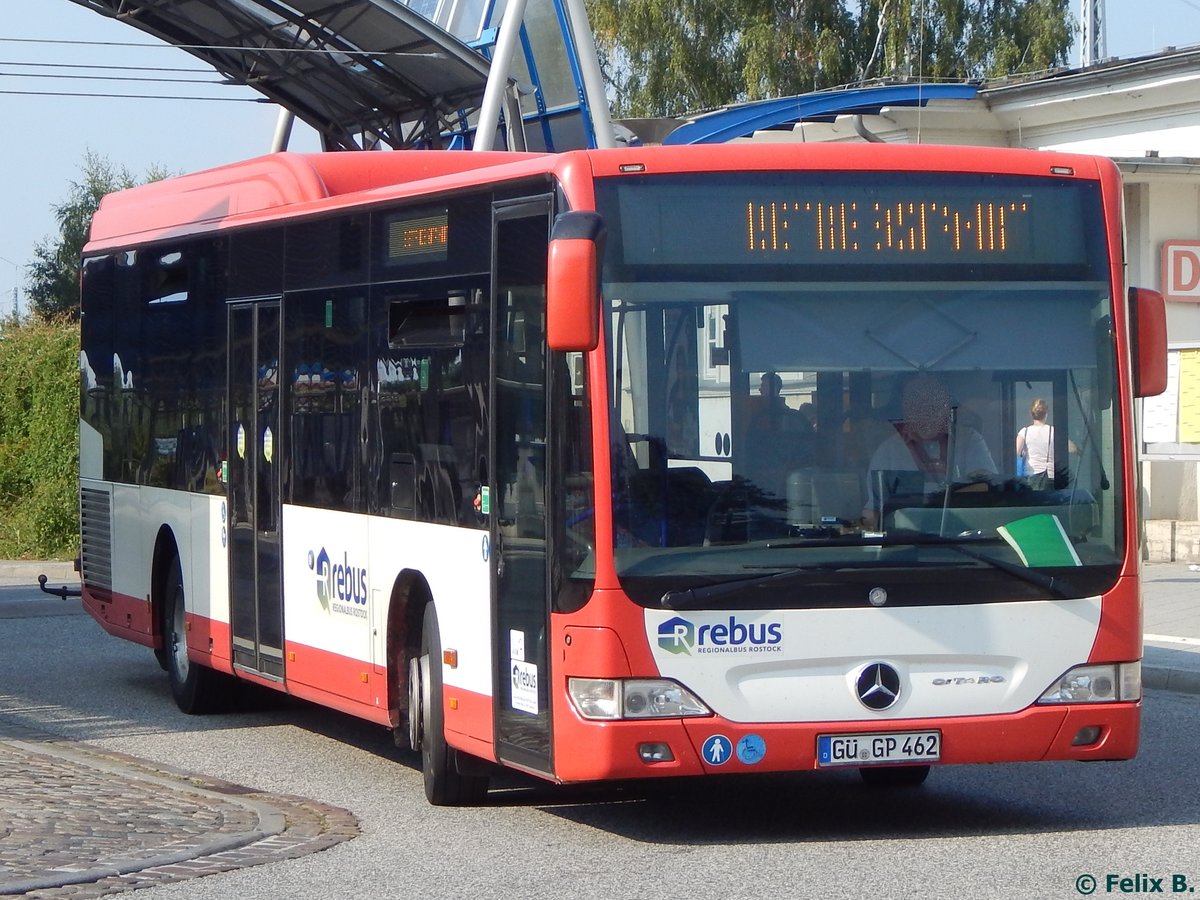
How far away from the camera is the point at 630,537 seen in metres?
7.82

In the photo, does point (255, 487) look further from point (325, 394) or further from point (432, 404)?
point (432, 404)

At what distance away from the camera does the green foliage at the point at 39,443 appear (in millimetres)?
26688

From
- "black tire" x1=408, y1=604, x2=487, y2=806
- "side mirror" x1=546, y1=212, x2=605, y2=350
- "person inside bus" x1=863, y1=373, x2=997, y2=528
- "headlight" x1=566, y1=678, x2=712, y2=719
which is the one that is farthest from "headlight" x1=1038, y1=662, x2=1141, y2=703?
"black tire" x1=408, y1=604, x2=487, y2=806

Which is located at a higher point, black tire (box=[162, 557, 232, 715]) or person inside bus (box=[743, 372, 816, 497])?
person inside bus (box=[743, 372, 816, 497])

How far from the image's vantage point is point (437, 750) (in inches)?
361

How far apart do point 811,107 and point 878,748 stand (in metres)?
20.3

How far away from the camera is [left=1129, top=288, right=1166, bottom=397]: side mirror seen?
8438mm

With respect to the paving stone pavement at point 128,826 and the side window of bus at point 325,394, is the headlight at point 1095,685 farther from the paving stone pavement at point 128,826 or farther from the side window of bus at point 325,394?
the side window of bus at point 325,394

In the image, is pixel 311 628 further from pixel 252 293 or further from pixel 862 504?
pixel 862 504

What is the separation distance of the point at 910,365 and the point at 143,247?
7571 mm

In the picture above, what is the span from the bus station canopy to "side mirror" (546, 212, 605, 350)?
1932 cm

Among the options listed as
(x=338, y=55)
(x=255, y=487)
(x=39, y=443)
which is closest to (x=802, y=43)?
(x=338, y=55)

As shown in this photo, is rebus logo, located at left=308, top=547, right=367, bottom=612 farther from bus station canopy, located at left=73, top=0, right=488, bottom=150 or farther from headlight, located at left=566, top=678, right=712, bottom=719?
bus station canopy, located at left=73, top=0, right=488, bottom=150

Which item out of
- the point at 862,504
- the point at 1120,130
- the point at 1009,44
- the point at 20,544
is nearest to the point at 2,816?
the point at 862,504
